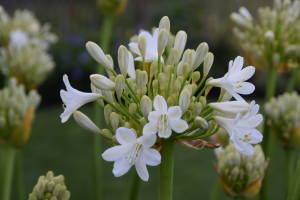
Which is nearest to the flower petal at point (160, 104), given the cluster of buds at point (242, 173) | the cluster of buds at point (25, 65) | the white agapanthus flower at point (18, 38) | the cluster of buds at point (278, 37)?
the cluster of buds at point (242, 173)

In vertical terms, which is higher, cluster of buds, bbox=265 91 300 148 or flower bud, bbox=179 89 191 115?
cluster of buds, bbox=265 91 300 148

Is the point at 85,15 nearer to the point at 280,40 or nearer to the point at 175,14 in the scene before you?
the point at 175,14

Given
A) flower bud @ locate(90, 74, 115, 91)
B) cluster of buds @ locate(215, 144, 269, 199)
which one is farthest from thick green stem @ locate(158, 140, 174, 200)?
cluster of buds @ locate(215, 144, 269, 199)

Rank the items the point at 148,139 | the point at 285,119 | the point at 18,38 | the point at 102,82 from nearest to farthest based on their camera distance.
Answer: the point at 148,139
the point at 102,82
the point at 285,119
the point at 18,38

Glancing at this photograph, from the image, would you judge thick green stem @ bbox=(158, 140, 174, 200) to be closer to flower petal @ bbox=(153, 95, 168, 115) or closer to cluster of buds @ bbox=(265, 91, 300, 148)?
flower petal @ bbox=(153, 95, 168, 115)

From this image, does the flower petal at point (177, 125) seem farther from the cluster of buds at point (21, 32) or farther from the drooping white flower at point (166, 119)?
the cluster of buds at point (21, 32)

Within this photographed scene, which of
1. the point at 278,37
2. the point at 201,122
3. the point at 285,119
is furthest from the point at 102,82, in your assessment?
the point at 278,37

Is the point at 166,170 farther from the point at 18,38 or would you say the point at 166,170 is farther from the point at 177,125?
the point at 18,38
